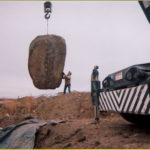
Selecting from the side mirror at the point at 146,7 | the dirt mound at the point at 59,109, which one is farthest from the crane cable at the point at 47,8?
the dirt mound at the point at 59,109

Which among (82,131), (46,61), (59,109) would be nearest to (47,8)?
(46,61)

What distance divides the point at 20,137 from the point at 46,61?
1.89 metres

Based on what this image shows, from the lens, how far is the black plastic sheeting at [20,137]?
14.3ft

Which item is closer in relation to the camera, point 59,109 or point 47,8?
point 47,8

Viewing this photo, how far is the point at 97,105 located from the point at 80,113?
4.43m

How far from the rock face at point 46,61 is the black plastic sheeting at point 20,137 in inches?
42.6

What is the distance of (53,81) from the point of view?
5277 mm

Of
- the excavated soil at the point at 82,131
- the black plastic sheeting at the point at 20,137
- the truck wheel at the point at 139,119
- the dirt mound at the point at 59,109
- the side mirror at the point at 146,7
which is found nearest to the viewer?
the excavated soil at the point at 82,131

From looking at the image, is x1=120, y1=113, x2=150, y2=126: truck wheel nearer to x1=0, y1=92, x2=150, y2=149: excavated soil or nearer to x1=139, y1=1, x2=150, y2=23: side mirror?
x1=0, y1=92, x2=150, y2=149: excavated soil

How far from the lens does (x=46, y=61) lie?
206 inches

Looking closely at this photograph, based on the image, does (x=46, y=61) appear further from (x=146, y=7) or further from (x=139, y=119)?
(x=146, y=7)

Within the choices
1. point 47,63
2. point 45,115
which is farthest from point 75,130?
point 45,115

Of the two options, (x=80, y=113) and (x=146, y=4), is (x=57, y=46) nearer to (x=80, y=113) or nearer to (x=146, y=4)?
(x=146, y=4)

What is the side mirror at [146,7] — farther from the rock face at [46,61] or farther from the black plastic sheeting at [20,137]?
the black plastic sheeting at [20,137]
